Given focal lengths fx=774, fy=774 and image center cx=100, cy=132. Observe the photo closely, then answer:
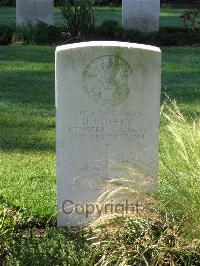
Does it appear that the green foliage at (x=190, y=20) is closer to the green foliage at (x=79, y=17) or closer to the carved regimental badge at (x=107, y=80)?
the green foliage at (x=79, y=17)

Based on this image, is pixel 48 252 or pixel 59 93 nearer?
pixel 48 252

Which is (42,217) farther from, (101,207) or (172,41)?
(172,41)

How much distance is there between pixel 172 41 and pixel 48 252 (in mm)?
11151

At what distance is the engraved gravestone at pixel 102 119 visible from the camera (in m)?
5.43

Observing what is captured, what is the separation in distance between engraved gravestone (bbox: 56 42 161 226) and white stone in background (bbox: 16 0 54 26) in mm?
11038

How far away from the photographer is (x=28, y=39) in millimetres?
A: 15461

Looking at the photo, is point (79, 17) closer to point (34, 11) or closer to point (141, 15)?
point (34, 11)

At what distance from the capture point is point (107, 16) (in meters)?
22.1

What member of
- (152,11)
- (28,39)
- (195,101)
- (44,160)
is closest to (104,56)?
A: (44,160)

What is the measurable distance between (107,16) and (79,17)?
22.1ft

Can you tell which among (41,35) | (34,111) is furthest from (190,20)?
(34,111)

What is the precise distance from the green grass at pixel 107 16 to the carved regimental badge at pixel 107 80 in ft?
45.1

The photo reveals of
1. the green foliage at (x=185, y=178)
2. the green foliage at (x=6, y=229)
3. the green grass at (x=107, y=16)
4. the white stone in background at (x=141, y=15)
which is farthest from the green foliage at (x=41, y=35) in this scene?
the green foliage at (x=185, y=178)

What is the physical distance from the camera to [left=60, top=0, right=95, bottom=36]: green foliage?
50.6ft
